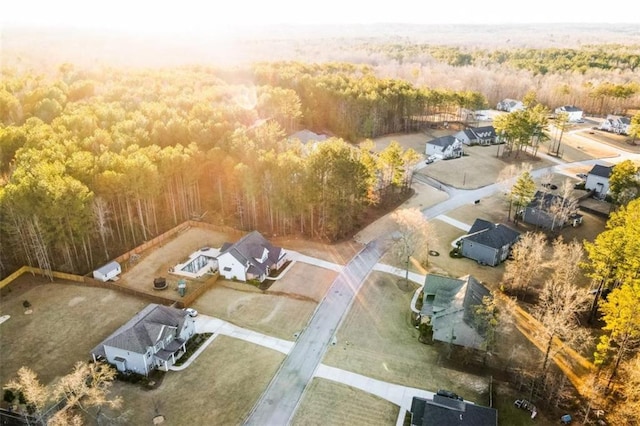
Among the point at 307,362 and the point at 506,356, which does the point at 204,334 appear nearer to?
the point at 307,362

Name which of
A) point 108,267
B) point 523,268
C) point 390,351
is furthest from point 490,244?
point 108,267

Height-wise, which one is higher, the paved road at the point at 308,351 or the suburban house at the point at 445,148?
the suburban house at the point at 445,148

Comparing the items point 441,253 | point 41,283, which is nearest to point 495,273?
point 441,253

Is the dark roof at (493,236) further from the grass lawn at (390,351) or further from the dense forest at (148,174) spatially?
the dense forest at (148,174)

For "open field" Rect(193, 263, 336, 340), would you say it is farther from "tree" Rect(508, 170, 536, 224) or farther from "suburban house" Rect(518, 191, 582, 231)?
"suburban house" Rect(518, 191, 582, 231)

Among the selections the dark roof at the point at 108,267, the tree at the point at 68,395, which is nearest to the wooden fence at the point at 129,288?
the dark roof at the point at 108,267

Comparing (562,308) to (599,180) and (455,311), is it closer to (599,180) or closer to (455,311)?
(455,311)
